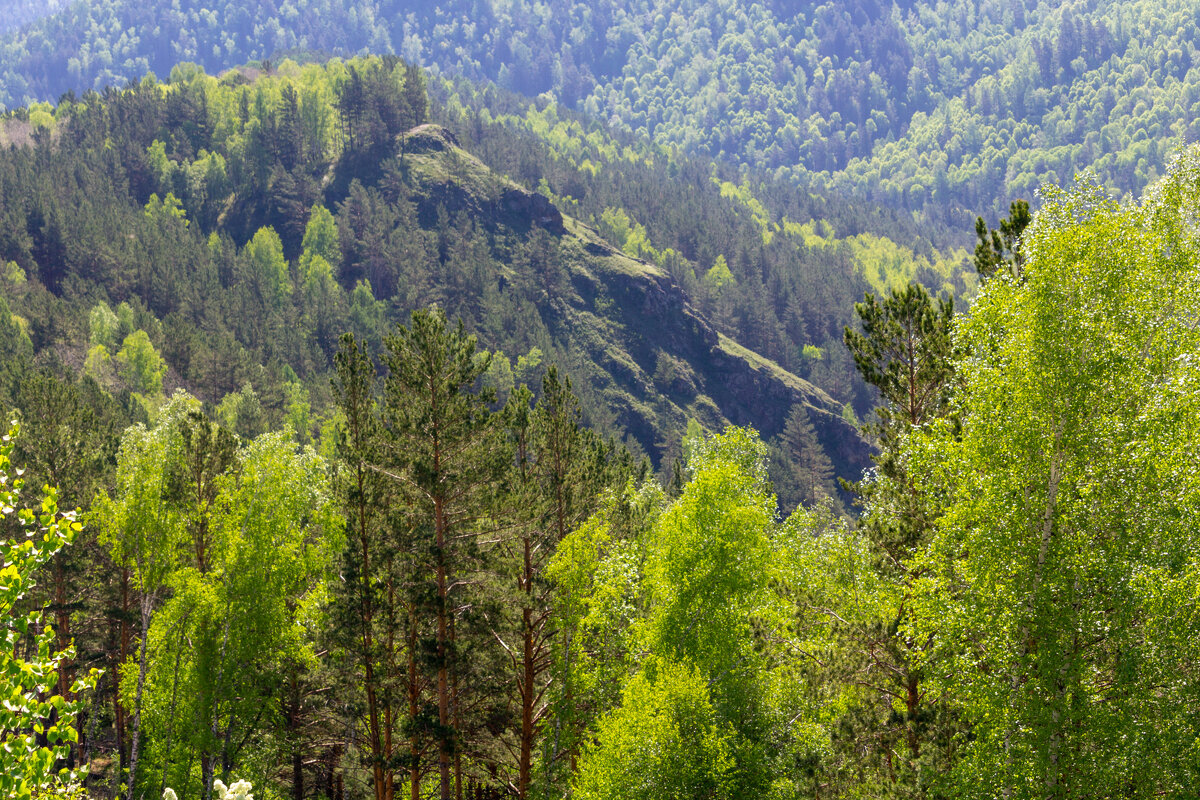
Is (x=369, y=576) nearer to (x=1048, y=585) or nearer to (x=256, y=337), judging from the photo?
(x=1048, y=585)

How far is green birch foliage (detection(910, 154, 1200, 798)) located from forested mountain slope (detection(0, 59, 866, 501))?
335ft

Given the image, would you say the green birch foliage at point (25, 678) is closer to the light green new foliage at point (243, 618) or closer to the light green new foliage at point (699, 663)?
the light green new foliage at point (699, 663)

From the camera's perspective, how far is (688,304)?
19838 centimetres

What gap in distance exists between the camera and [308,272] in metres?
171

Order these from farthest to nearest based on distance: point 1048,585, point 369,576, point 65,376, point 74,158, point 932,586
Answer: point 74,158
point 65,376
point 369,576
point 932,586
point 1048,585

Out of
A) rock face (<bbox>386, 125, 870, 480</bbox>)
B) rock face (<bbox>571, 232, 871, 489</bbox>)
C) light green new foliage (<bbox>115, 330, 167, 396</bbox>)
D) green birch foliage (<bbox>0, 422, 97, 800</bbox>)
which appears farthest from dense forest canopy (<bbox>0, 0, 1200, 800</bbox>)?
rock face (<bbox>571, 232, 871, 489</bbox>)

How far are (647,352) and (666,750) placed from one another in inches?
6469

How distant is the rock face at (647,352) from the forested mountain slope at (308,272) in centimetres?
46

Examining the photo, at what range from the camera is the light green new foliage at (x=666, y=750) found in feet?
72.0

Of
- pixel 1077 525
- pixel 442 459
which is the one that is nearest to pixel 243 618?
pixel 442 459

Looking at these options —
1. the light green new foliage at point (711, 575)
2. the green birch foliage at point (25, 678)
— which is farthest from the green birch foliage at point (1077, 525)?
the green birch foliage at point (25, 678)

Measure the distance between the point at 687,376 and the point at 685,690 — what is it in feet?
530

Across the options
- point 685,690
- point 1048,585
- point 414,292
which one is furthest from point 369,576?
point 414,292

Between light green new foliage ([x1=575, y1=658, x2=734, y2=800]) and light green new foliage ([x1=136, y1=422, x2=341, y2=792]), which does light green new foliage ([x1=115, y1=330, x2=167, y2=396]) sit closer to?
light green new foliage ([x1=136, y1=422, x2=341, y2=792])
